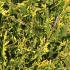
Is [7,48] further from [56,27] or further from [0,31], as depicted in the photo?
[56,27]

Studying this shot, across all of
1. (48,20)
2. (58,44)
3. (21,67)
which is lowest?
(21,67)

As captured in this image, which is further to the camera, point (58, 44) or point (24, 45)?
point (58, 44)

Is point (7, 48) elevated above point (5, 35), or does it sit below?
below

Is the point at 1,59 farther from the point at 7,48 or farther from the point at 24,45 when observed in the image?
the point at 24,45

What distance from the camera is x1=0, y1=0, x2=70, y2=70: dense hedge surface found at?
302 centimetres

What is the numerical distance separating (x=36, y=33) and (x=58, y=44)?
46 centimetres

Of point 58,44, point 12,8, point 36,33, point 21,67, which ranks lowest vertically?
point 21,67

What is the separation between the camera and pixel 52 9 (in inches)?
127

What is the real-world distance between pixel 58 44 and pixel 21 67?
27.4 inches

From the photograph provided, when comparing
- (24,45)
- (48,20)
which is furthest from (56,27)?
(24,45)

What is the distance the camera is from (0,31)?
3053 millimetres

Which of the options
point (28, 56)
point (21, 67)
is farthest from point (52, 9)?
point (21, 67)

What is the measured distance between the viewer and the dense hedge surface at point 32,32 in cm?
302

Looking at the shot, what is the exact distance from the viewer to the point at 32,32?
3.05 meters
